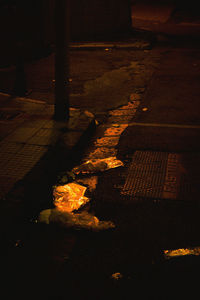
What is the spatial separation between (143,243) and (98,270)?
536mm

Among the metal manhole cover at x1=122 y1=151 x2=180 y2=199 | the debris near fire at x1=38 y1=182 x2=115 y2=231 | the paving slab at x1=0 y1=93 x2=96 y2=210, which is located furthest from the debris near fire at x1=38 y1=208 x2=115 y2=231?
the metal manhole cover at x1=122 y1=151 x2=180 y2=199

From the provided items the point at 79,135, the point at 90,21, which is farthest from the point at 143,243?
the point at 90,21

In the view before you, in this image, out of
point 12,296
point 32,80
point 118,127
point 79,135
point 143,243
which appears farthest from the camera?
point 32,80

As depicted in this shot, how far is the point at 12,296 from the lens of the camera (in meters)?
2.77

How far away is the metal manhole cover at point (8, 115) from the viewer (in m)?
6.12

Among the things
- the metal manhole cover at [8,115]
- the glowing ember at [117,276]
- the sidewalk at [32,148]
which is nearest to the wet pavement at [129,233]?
the glowing ember at [117,276]

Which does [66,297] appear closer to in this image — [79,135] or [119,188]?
[119,188]

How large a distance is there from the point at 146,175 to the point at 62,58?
2.23m

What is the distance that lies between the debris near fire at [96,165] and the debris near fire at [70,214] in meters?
0.51

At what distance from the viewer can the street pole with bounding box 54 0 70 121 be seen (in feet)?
17.4

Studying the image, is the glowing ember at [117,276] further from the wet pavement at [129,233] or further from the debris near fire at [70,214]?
the debris near fire at [70,214]

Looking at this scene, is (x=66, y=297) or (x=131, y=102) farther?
(x=131, y=102)

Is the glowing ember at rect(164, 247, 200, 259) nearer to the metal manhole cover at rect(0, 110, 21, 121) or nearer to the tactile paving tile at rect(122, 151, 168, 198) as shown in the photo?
the tactile paving tile at rect(122, 151, 168, 198)

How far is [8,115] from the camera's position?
20.5 feet
